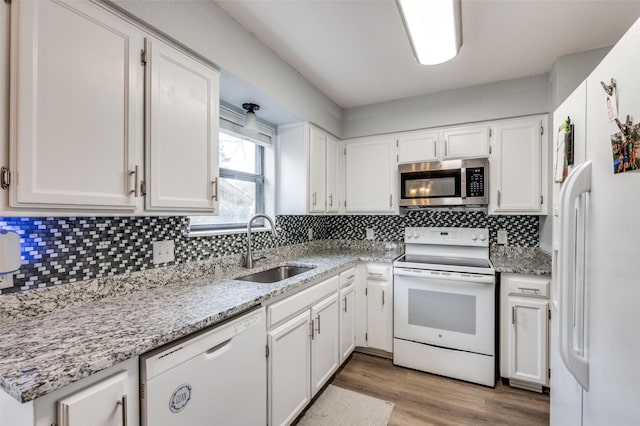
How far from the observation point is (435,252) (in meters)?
2.90

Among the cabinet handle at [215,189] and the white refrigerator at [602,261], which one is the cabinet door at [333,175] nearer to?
the cabinet handle at [215,189]

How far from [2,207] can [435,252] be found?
9.74 feet

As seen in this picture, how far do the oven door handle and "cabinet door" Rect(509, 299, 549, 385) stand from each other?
255 mm

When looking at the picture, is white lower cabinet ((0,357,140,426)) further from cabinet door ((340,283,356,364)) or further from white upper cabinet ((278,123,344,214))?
white upper cabinet ((278,123,344,214))

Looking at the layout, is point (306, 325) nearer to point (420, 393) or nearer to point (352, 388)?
point (352, 388)

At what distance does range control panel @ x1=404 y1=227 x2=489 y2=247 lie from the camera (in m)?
2.73

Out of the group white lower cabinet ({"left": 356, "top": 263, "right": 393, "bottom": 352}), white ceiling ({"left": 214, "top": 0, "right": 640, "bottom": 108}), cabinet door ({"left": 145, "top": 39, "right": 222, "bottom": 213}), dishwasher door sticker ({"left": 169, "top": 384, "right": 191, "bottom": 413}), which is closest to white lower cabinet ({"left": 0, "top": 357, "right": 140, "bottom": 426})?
dishwasher door sticker ({"left": 169, "top": 384, "right": 191, "bottom": 413})

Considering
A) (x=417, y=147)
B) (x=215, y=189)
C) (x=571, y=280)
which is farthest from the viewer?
(x=417, y=147)

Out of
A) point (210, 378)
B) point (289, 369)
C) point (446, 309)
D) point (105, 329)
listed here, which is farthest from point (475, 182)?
point (105, 329)

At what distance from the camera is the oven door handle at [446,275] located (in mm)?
2213

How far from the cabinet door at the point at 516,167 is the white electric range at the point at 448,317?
38 cm

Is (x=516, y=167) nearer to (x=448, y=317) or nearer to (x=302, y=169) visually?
(x=448, y=317)

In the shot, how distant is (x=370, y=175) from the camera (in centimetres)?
304

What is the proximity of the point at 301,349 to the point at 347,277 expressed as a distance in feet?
2.76
